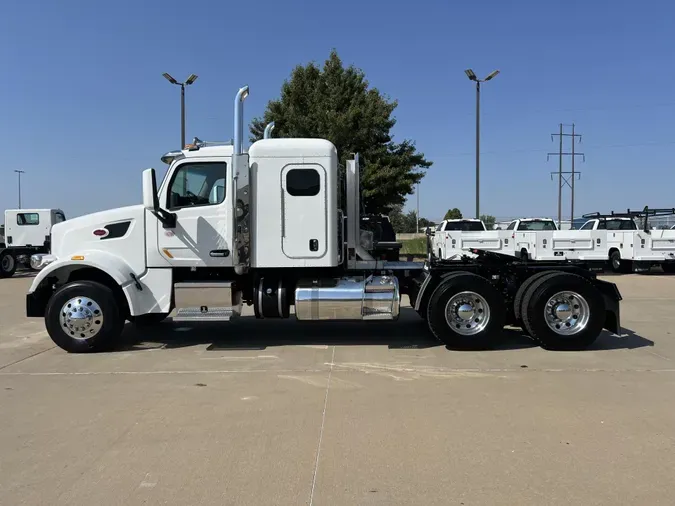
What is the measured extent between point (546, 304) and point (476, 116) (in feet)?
56.0

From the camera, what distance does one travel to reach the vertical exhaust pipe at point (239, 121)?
23.7 ft

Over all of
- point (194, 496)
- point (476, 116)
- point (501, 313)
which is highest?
point (476, 116)

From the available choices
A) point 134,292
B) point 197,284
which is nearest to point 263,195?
point 197,284

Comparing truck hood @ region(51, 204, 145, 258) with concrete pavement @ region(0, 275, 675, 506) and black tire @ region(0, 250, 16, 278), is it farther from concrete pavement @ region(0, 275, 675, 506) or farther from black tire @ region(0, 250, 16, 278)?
black tire @ region(0, 250, 16, 278)

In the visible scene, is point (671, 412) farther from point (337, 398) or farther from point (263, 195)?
point (263, 195)

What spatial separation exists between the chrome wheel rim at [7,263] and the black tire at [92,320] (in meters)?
16.0

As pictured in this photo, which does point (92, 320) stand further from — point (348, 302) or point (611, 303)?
point (611, 303)

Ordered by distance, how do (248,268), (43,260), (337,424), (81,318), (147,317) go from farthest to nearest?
(147,317) < (43,260) < (248,268) < (81,318) < (337,424)

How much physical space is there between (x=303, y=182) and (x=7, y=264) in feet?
59.6

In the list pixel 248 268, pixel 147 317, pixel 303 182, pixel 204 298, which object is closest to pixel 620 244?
pixel 303 182

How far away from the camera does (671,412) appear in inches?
196

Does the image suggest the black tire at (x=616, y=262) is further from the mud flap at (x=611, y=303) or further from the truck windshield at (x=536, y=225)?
the mud flap at (x=611, y=303)

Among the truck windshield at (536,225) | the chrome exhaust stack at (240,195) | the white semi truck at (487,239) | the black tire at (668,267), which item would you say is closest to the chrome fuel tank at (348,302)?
the chrome exhaust stack at (240,195)

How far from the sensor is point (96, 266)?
7.30m
